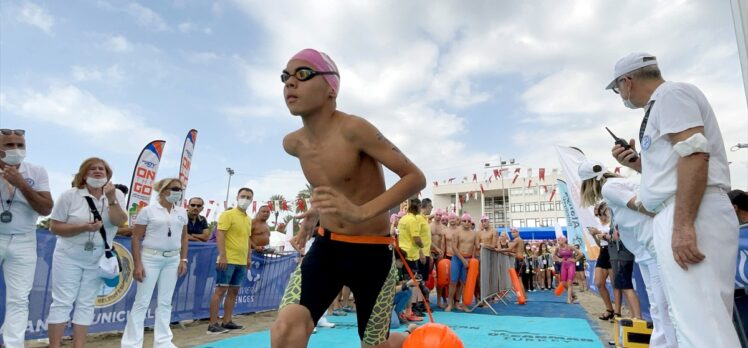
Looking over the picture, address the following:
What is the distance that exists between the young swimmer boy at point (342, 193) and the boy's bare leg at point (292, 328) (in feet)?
0.05

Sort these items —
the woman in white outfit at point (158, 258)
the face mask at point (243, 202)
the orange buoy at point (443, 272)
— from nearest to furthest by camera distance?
the woman in white outfit at point (158, 258), the face mask at point (243, 202), the orange buoy at point (443, 272)

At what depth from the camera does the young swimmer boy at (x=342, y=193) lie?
2039mm

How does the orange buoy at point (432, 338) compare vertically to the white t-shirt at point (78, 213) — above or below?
below

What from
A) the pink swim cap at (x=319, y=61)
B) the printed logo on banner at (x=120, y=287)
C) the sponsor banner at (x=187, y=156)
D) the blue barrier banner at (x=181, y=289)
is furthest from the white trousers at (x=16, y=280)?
the sponsor banner at (x=187, y=156)

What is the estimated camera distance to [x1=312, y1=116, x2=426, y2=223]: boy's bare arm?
1.63 metres

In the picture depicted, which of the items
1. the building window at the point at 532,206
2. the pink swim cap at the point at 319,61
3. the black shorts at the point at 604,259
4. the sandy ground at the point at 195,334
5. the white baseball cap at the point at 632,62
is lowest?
the sandy ground at the point at 195,334

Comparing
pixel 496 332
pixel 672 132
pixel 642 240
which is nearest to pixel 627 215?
pixel 642 240

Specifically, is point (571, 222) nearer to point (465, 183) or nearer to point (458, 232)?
point (458, 232)

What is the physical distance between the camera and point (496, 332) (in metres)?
6.09

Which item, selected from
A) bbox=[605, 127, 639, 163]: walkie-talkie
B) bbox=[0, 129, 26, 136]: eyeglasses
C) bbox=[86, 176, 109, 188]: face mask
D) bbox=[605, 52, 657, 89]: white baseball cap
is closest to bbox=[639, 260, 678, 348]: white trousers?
bbox=[605, 127, 639, 163]: walkie-talkie

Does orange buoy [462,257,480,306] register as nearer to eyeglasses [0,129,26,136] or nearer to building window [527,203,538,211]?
eyeglasses [0,129,26,136]

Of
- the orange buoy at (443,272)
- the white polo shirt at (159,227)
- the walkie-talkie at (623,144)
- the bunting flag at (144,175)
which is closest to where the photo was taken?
the walkie-talkie at (623,144)

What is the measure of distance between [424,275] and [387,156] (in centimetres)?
725

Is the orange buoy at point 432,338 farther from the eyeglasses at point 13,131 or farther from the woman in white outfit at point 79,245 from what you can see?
the eyeglasses at point 13,131
